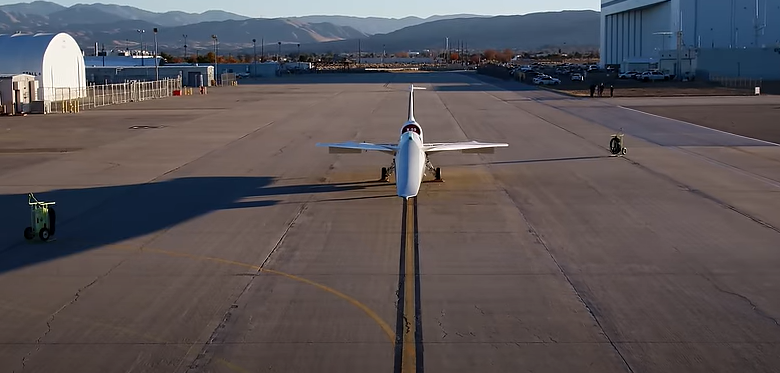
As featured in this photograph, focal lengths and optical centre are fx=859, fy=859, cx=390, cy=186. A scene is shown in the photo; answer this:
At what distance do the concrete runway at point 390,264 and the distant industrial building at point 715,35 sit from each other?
83.6 meters

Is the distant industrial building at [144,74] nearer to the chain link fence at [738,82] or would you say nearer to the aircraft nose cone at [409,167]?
the chain link fence at [738,82]

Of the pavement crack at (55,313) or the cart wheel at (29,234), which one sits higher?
the cart wheel at (29,234)

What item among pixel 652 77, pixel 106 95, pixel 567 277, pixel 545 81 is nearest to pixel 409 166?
pixel 567 277

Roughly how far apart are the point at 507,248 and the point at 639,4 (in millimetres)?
138226

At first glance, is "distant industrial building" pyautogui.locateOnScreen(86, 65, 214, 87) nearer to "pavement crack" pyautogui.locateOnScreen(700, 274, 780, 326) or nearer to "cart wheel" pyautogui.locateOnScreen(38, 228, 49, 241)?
"cart wheel" pyautogui.locateOnScreen(38, 228, 49, 241)

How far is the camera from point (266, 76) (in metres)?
166

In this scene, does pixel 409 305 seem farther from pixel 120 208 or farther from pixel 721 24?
pixel 721 24

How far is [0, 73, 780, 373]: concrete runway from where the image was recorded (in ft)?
38.9

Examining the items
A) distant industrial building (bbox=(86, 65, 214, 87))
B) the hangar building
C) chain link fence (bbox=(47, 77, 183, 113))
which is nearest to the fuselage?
chain link fence (bbox=(47, 77, 183, 113))

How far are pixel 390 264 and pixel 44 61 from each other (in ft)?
218

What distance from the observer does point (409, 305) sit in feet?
45.9

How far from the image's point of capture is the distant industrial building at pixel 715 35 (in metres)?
112

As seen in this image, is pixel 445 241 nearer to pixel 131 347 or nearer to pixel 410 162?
pixel 410 162

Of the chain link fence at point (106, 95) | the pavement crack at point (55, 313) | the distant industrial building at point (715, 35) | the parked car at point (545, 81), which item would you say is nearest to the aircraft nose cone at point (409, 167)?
the pavement crack at point (55, 313)
